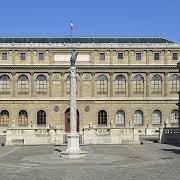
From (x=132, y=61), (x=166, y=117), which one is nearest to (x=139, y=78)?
(x=132, y=61)

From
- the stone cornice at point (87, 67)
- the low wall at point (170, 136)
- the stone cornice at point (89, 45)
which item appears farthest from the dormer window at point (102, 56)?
the low wall at point (170, 136)

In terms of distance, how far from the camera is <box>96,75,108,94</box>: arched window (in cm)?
7556

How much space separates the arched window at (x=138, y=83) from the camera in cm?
7575

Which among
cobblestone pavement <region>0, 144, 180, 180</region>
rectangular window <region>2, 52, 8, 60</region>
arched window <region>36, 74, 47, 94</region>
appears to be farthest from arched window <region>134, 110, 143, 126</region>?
cobblestone pavement <region>0, 144, 180, 180</region>

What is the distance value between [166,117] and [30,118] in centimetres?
2161

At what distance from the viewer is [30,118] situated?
74.9 meters

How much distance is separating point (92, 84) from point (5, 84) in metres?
13.7

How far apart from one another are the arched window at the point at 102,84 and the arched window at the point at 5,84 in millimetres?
14090

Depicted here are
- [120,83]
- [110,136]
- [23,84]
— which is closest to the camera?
[110,136]

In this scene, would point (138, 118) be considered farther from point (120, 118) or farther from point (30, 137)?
point (30, 137)

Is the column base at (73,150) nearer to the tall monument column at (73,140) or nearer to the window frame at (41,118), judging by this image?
the tall monument column at (73,140)

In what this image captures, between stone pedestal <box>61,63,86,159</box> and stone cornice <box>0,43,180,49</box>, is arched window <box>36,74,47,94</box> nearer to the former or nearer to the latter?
stone cornice <box>0,43,180,49</box>

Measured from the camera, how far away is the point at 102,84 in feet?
248

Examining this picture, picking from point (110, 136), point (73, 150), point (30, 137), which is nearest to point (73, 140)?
point (73, 150)
